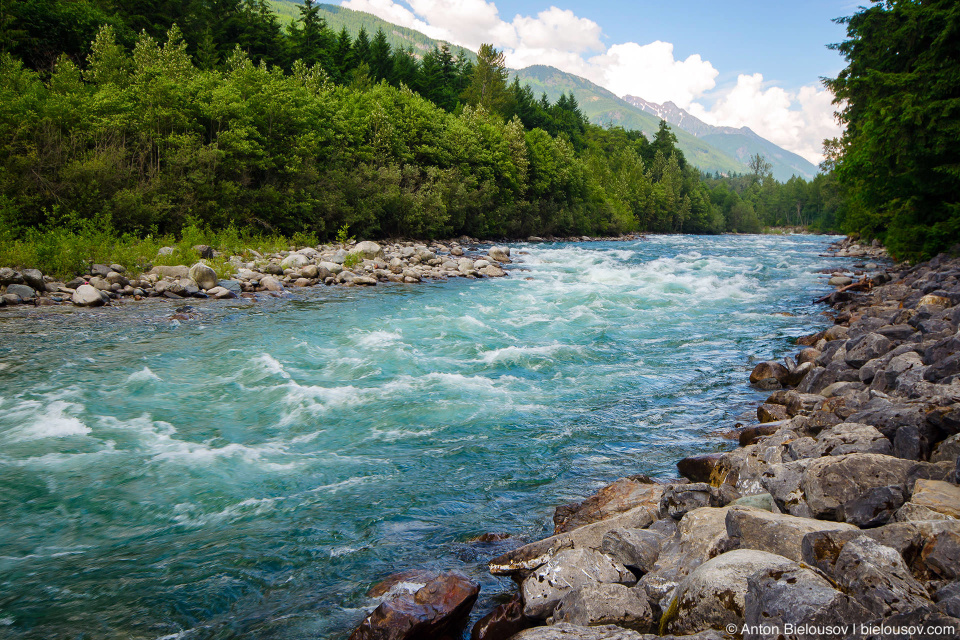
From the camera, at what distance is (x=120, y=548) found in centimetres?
537

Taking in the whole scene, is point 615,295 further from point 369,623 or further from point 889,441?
point 369,623

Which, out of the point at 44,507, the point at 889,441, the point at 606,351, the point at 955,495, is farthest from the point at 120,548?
the point at 606,351

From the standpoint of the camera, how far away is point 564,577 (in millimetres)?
4152

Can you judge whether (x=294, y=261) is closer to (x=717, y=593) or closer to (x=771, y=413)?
(x=771, y=413)

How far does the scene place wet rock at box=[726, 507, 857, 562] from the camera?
3766 millimetres

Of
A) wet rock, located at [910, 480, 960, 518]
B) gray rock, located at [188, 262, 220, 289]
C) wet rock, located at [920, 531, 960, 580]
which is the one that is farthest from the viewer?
gray rock, located at [188, 262, 220, 289]

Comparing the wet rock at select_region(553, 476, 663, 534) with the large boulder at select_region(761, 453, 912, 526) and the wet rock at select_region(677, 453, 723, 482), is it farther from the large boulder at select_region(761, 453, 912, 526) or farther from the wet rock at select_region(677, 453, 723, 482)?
the large boulder at select_region(761, 453, 912, 526)

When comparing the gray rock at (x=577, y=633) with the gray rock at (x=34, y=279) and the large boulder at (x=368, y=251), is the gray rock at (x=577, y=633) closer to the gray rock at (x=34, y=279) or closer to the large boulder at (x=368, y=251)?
the gray rock at (x=34, y=279)

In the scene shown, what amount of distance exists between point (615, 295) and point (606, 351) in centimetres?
926

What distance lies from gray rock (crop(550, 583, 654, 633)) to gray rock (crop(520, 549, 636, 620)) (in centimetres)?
13

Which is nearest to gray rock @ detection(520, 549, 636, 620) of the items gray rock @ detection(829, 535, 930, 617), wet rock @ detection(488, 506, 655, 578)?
wet rock @ detection(488, 506, 655, 578)

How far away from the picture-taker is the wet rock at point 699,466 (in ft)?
21.4

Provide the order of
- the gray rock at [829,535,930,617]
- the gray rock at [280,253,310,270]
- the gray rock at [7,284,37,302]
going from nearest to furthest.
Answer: the gray rock at [829,535,930,617] → the gray rock at [7,284,37,302] → the gray rock at [280,253,310,270]

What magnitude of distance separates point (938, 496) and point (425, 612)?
387 cm
